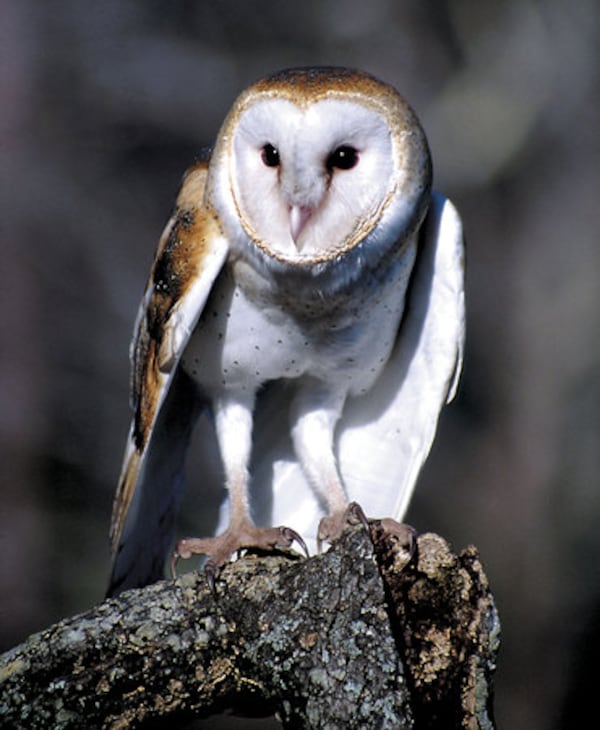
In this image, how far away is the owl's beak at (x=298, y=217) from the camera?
2.27 metres

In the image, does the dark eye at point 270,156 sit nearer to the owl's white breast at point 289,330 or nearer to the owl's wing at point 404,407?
the owl's white breast at point 289,330

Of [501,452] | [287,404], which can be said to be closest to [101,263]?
[501,452]

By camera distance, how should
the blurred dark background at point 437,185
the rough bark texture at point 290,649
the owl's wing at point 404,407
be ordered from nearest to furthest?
1. the rough bark texture at point 290,649
2. the owl's wing at point 404,407
3. the blurred dark background at point 437,185

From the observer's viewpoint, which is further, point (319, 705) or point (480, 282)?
point (480, 282)

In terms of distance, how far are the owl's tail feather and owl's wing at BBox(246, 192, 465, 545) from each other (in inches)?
8.2

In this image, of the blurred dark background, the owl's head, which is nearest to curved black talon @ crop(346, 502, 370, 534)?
the owl's head

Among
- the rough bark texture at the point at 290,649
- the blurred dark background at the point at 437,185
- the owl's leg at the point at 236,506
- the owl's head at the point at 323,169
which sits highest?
the blurred dark background at the point at 437,185

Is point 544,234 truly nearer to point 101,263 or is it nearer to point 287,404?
point 101,263

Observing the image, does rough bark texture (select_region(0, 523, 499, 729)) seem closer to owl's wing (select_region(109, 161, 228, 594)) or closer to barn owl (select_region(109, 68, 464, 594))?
barn owl (select_region(109, 68, 464, 594))

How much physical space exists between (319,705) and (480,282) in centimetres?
458

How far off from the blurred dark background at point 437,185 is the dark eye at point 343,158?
344 centimetres

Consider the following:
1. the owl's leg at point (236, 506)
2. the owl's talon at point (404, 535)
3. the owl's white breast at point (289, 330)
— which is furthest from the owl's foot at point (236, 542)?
the owl's white breast at point (289, 330)

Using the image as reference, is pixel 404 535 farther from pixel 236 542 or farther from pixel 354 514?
pixel 236 542

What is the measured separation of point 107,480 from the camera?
18.1 feet
